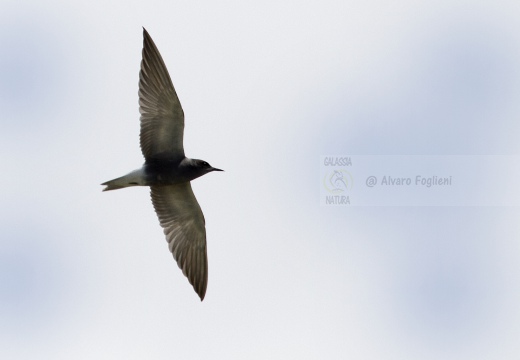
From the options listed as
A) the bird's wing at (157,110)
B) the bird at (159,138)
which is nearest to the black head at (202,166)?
the bird at (159,138)

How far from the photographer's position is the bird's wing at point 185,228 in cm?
1327

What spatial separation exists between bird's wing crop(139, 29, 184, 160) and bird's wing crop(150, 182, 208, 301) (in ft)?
2.23

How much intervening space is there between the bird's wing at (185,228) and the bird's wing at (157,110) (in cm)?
Result: 68

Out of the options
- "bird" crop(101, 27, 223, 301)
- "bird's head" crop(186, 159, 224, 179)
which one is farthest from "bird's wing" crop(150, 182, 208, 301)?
"bird's head" crop(186, 159, 224, 179)

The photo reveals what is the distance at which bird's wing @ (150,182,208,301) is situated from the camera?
13.3m

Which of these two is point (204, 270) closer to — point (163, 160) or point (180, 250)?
point (180, 250)

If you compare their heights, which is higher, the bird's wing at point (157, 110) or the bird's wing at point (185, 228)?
the bird's wing at point (157, 110)

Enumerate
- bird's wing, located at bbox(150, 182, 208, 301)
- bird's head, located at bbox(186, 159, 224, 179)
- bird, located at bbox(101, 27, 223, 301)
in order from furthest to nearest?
bird's wing, located at bbox(150, 182, 208, 301) < bird's head, located at bbox(186, 159, 224, 179) < bird, located at bbox(101, 27, 223, 301)

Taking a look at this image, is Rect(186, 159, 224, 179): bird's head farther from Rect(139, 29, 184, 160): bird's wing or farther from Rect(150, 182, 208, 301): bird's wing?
Rect(150, 182, 208, 301): bird's wing

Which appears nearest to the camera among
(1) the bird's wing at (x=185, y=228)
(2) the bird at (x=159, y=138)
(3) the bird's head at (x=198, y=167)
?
(2) the bird at (x=159, y=138)

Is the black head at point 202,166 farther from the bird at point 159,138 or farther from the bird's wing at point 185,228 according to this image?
the bird's wing at point 185,228


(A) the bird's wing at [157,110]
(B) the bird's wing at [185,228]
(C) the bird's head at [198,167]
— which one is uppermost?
(A) the bird's wing at [157,110]

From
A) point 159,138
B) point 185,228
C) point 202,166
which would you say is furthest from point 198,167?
point 185,228

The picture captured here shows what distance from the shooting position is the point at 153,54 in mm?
12492
